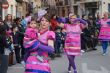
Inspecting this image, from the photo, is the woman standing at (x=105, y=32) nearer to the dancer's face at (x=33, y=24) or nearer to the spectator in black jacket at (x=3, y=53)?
the spectator in black jacket at (x=3, y=53)

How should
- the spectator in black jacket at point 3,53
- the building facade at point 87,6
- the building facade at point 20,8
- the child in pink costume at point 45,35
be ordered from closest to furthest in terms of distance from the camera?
1. the child in pink costume at point 45,35
2. the spectator in black jacket at point 3,53
3. the building facade at point 87,6
4. the building facade at point 20,8

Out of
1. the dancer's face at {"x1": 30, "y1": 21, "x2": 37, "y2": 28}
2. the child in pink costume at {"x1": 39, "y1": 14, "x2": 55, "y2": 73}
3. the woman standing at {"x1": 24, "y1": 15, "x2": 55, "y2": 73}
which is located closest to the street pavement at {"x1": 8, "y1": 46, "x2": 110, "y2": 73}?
the dancer's face at {"x1": 30, "y1": 21, "x2": 37, "y2": 28}

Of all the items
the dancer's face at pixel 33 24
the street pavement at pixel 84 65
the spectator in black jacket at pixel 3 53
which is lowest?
the street pavement at pixel 84 65

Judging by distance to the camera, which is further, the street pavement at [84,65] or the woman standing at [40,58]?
the street pavement at [84,65]

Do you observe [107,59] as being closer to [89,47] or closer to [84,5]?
[89,47]

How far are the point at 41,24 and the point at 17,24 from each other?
8713 mm

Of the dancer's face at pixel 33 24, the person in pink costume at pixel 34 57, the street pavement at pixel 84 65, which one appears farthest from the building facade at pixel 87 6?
the person in pink costume at pixel 34 57

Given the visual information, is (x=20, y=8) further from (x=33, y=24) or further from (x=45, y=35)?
(x=45, y=35)

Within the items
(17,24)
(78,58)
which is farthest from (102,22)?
(17,24)

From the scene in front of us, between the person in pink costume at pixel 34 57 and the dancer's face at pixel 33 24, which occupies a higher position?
the dancer's face at pixel 33 24

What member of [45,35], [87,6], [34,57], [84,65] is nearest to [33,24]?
[45,35]

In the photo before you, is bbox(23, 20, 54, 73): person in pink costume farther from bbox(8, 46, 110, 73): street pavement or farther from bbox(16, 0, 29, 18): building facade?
bbox(16, 0, 29, 18): building facade

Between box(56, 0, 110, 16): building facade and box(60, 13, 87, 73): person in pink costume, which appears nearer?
box(60, 13, 87, 73): person in pink costume

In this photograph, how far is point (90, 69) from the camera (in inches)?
572
